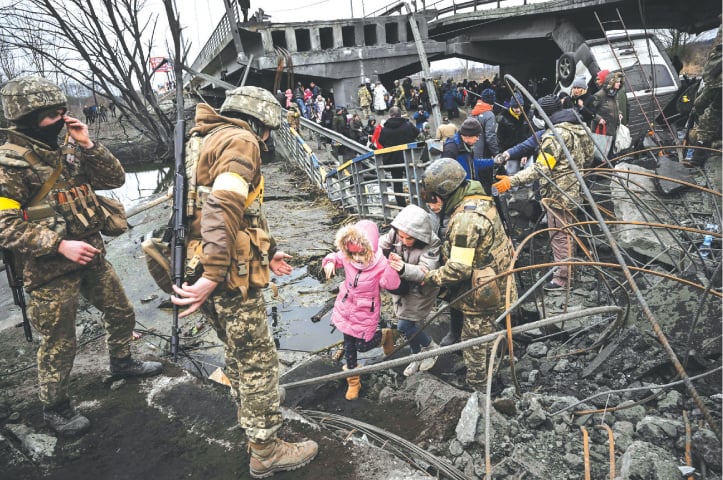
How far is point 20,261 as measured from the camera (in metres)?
2.79

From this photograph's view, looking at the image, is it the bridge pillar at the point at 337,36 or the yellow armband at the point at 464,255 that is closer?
the yellow armband at the point at 464,255

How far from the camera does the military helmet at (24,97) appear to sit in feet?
8.30

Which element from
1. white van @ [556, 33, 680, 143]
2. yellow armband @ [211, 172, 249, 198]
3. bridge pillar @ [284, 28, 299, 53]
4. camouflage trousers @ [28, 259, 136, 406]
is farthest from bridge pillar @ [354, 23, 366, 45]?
yellow armband @ [211, 172, 249, 198]

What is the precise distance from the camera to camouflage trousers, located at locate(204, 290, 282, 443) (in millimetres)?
2270

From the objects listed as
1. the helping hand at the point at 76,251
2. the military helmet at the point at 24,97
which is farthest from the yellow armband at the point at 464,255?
the military helmet at the point at 24,97

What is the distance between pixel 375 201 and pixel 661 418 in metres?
6.07

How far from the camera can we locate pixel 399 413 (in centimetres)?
292

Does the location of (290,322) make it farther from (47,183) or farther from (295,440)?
(47,183)

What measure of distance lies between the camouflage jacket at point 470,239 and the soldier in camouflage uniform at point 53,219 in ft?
7.79

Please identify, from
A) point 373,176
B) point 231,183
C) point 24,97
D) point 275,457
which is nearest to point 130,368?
point 275,457

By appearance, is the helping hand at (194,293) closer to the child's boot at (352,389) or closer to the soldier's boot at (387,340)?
the child's boot at (352,389)

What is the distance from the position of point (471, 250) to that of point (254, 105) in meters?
1.69

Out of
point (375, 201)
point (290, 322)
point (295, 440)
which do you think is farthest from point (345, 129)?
point (295, 440)

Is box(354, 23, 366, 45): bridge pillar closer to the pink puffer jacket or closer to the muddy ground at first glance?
the muddy ground
